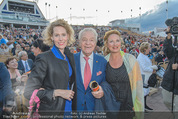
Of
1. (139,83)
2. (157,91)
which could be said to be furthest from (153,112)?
(139,83)

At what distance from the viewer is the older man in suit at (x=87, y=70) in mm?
1863

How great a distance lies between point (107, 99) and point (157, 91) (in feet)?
15.3

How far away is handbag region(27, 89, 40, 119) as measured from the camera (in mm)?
1390

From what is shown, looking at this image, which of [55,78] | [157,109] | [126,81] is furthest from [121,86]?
[157,109]

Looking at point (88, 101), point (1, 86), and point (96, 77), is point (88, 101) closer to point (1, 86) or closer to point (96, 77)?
point (96, 77)

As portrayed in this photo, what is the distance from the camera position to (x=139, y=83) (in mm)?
2061

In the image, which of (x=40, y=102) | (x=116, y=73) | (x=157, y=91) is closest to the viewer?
(x=40, y=102)

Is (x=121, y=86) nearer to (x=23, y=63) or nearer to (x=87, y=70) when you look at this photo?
(x=87, y=70)

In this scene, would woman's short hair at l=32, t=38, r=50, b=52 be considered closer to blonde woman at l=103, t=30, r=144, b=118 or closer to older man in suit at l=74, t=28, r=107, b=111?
older man in suit at l=74, t=28, r=107, b=111

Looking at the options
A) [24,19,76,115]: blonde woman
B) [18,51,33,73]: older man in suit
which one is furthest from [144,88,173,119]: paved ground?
[18,51,33,73]: older man in suit

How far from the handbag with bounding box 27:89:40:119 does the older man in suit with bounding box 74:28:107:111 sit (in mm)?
599

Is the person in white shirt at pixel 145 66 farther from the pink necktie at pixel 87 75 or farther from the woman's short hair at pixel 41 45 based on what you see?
the woman's short hair at pixel 41 45

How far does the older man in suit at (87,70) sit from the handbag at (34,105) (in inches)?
23.6

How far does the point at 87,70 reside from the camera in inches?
77.3
